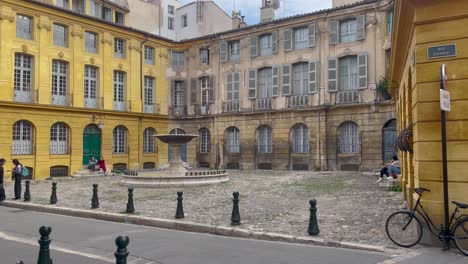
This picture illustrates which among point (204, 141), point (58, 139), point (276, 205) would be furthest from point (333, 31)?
point (58, 139)

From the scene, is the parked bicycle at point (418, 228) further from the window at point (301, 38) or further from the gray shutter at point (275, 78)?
the gray shutter at point (275, 78)

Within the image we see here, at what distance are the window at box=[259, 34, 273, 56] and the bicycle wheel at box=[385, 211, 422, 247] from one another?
76.6 feet

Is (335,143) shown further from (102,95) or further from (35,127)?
(35,127)

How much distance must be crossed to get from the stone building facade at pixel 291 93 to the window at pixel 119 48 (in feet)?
14.5

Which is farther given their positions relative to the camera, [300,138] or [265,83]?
[265,83]

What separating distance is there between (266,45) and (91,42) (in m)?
11.5

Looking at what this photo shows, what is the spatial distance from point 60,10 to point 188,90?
10.9 meters

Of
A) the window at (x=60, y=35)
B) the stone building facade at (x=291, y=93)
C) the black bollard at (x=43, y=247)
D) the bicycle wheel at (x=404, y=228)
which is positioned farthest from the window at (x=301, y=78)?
the black bollard at (x=43, y=247)

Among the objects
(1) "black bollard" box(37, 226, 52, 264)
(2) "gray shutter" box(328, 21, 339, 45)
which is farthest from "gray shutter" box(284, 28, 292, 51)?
(1) "black bollard" box(37, 226, 52, 264)

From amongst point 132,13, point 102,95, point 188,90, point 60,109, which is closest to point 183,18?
point 132,13

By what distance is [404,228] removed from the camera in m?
7.81

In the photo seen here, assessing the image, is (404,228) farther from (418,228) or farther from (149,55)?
(149,55)

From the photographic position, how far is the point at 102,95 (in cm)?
2948

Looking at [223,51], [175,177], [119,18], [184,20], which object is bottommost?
[175,177]
